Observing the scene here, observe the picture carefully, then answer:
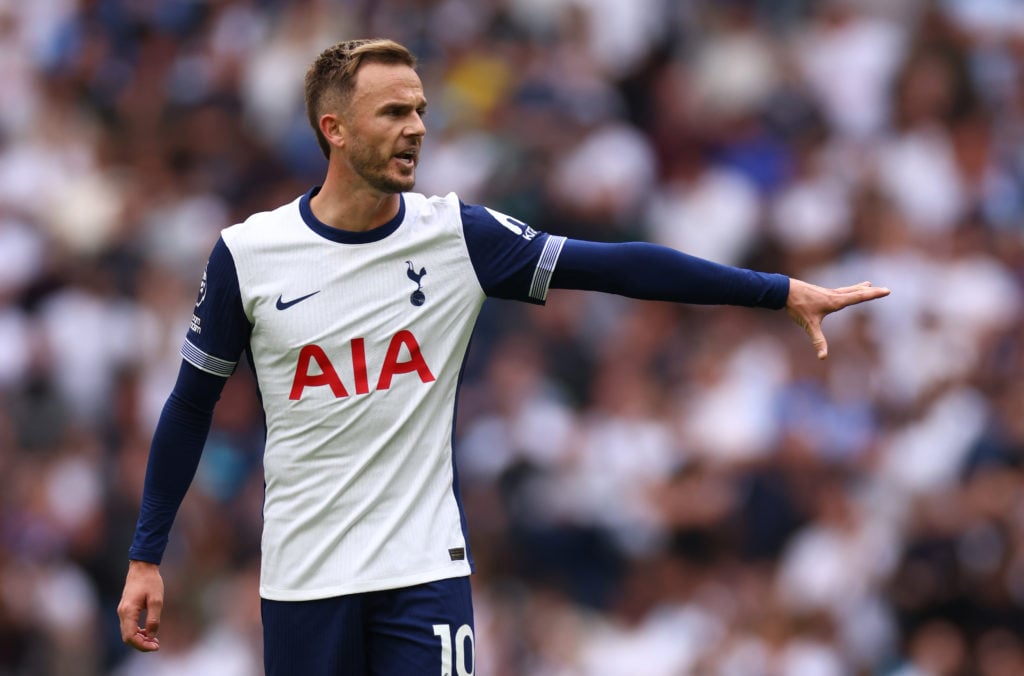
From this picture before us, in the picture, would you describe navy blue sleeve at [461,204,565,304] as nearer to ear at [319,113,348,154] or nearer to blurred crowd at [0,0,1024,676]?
ear at [319,113,348,154]

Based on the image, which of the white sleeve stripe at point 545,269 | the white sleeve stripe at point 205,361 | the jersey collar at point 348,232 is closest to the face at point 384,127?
the jersey collar at point 348,232

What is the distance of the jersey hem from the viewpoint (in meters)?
5.30

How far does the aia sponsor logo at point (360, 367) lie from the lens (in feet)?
17.6

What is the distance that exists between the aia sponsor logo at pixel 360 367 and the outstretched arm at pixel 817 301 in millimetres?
1141

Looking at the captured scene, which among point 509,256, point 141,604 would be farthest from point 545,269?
point 141,604

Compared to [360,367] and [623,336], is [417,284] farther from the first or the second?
[623,336]

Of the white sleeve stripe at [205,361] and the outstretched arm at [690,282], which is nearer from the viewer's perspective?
the outstretched arm at [690,282]

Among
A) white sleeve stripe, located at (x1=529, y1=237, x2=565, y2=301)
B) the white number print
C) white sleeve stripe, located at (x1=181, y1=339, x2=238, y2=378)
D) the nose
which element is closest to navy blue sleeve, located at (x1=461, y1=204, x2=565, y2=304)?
white sleeve stripe, located at (x1=529, y1=237, x2=565, y2=301)

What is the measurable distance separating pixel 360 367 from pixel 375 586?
66 cm

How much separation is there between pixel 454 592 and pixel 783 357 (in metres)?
5.91

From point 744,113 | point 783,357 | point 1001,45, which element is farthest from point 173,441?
point 1001,45

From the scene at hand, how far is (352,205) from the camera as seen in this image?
17.8 ft

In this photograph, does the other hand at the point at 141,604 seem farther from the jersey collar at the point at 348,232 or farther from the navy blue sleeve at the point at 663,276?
the navy blue sleeve at the point at 663,276

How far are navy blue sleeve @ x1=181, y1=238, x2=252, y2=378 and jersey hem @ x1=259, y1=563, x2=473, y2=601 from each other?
713 millimetres
